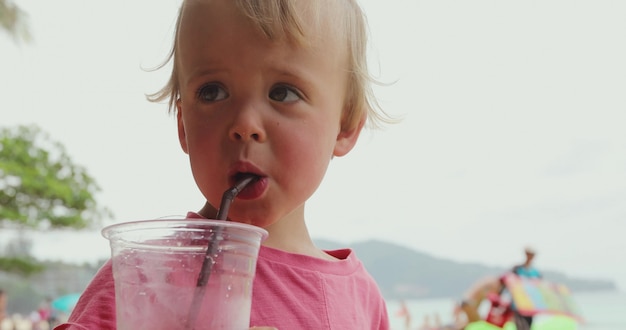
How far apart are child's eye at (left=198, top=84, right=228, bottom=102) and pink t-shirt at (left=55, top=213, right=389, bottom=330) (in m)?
0.20

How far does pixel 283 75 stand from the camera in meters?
0.96

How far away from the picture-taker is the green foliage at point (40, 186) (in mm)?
10859

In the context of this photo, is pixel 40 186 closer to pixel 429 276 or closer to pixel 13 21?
pixel 13 21

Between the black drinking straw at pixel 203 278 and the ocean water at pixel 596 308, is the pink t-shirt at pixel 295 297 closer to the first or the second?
the black drinking straw at pixel 203 278

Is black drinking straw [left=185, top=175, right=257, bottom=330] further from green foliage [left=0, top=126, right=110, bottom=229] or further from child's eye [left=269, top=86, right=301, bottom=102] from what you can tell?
green foliage [left=0, top=126, right=110, bottom=229]

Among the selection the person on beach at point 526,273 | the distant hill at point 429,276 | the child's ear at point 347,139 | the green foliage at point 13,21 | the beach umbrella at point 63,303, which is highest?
the green foliage at point 13,21

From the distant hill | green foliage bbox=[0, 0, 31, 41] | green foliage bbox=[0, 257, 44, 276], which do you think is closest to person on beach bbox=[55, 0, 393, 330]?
green foliage bbox=[0, 0, 31, 41]

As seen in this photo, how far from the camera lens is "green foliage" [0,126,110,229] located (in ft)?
35.6

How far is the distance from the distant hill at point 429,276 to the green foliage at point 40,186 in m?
6.87

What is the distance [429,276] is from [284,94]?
17797 millimetres

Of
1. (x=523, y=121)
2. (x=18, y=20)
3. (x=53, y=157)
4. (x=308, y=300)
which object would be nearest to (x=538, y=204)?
(x=523, y=121)

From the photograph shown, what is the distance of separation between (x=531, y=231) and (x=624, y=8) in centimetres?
1024

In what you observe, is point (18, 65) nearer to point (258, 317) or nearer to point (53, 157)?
point (53, 157)

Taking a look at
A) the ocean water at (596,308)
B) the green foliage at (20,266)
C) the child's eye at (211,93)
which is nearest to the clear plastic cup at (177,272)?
the child's eye at (211,93)
